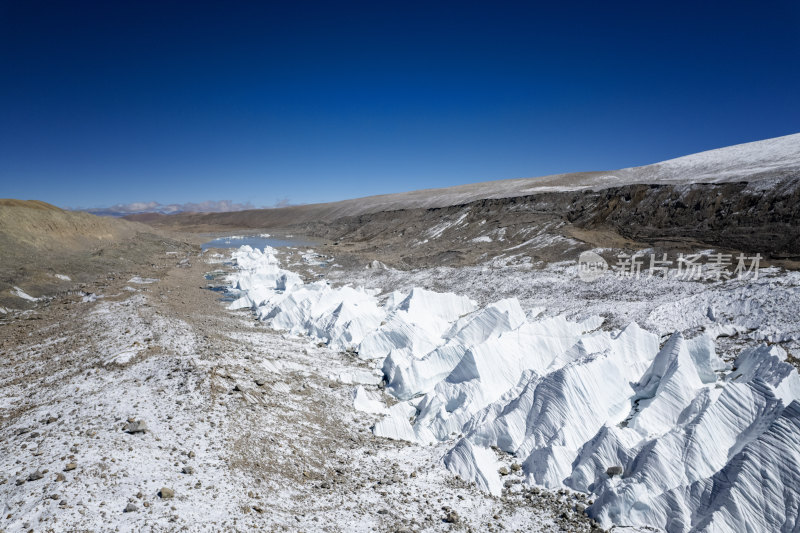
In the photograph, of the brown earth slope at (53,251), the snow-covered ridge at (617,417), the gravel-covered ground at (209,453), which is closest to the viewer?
the snow-covered ridge at (617,417)

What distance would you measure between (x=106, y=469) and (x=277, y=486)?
7.82 feet

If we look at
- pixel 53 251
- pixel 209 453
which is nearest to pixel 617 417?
pixel 209 453

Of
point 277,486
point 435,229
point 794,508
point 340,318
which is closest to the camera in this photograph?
point 794,508

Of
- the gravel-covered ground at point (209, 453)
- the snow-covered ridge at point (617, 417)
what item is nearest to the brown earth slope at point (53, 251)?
the gravel-covered ground at point (209, 453)

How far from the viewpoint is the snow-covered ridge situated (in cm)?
501

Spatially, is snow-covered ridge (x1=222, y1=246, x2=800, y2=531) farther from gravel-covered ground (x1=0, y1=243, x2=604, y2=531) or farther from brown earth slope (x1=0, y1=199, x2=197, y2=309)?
brown earth slope (x1=0, y1=199, x2=197, y2=309)

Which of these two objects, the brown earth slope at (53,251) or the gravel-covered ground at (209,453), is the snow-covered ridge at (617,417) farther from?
the brown earth slope at (53,251)

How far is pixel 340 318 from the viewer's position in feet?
49.0

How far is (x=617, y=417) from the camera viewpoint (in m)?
7.54

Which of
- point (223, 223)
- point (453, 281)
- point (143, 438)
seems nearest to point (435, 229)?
point (453, 281)

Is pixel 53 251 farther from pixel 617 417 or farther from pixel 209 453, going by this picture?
pixel 617 417

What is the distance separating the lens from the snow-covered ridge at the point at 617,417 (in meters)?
5.01

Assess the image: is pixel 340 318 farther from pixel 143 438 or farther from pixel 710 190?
pixel 710 190

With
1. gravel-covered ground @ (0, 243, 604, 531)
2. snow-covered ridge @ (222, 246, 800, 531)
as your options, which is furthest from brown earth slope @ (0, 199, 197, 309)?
snow-covered ridge @ (222, 246, 800, 531)
